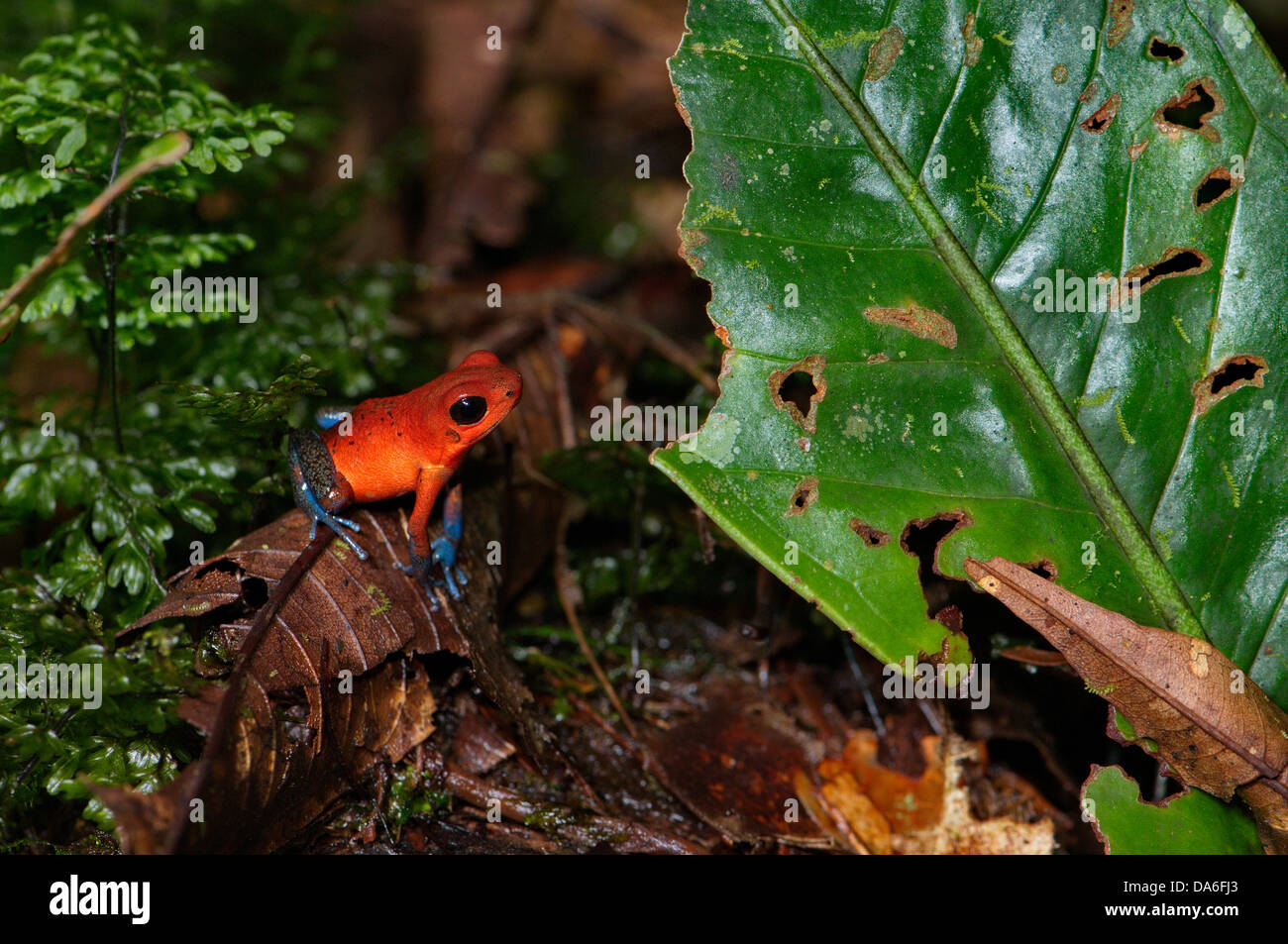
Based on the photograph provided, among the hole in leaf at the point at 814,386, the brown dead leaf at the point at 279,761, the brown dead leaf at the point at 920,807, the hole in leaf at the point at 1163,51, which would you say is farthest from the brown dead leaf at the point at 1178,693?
the brown dead leaf at the point at 279,761

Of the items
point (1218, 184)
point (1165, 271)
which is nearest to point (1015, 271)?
point (1165, 271)

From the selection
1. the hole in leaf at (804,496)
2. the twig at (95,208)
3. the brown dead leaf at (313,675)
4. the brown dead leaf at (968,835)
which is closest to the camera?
the twig at (95,208)

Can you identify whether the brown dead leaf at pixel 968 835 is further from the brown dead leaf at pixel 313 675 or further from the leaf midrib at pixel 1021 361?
the brown dead leaf at pixel 313 675

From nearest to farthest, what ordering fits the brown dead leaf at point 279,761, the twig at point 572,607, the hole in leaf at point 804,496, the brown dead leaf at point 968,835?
the brown dead leaf at point 279,761
the hole in leaf at point 804,496
the brown dead leaf at point 968,835
the twig at point 572,607

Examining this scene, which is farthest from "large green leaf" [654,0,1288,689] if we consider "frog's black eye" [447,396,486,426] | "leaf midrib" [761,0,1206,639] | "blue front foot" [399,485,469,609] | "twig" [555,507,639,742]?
"twig" [555,507,639,742]

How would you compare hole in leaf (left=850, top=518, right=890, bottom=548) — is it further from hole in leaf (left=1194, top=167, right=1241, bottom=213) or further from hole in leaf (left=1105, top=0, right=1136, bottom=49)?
hole in leaf (left=1105, top=0, right=1136, bottom=49)

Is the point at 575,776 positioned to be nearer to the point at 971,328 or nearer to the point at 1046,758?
the point at 1046,758

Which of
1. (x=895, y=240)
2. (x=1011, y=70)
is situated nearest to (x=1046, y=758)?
(x=895, y=240)
